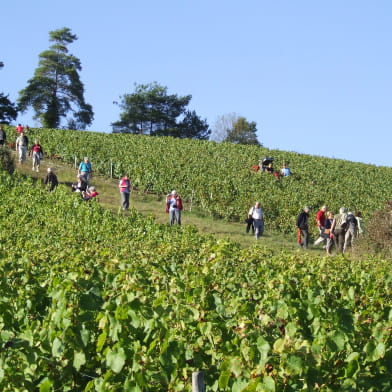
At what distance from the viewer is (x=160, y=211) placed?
98.7ft

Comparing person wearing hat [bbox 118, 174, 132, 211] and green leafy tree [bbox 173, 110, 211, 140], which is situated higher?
green leafy tree [bbox 173, 110, 211, 140]

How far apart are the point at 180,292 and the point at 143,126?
75968 mm

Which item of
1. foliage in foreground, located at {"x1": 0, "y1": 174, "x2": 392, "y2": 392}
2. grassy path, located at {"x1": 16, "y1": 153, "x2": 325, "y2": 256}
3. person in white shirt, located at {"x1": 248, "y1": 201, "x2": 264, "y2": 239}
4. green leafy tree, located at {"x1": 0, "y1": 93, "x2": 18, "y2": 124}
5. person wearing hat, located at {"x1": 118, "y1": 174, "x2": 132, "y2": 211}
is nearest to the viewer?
foliage in foreground, located at {"x1": 0, "y1": 174, "x2": 392, "y2": 392}

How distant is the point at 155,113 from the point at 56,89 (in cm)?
1231

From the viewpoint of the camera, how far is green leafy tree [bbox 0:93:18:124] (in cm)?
6544

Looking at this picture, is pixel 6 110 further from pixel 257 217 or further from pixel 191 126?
pixel 257 217

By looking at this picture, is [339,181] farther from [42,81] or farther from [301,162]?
[42,81]

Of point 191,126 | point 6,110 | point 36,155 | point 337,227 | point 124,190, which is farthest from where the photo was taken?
point 191,126

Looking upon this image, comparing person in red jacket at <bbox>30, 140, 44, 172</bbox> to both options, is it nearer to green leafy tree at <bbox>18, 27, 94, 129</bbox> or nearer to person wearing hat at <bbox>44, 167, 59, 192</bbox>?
person wearing hat at <bbox>44, 167, 59, 192</bbox>

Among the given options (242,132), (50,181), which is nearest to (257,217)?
(50,181)

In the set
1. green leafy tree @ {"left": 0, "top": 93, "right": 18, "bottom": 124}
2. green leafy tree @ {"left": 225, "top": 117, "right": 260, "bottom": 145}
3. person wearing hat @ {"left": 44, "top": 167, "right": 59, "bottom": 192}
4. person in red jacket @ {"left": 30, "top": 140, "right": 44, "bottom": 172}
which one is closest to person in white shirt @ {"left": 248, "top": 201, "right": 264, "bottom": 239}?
person wearing hat @ {"left": 44, "top": 167, "right": 59, "bottom": 192}

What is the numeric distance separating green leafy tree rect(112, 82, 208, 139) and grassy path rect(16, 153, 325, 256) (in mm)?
42182

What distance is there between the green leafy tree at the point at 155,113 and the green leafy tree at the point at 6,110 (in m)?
18.1

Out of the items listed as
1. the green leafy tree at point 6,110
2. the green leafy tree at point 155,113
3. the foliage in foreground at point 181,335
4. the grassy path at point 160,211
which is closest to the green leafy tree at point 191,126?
the green leafy tree at point 155,113
